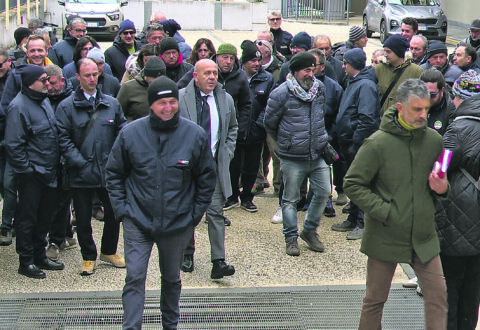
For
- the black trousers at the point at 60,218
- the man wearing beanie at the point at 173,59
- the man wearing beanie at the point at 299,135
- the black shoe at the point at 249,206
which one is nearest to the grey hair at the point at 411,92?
the man wearing beanie at the point at 299,135

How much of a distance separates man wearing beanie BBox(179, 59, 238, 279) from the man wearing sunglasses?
3.65 m

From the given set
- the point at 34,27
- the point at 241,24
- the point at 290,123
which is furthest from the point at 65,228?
the point at 241,24

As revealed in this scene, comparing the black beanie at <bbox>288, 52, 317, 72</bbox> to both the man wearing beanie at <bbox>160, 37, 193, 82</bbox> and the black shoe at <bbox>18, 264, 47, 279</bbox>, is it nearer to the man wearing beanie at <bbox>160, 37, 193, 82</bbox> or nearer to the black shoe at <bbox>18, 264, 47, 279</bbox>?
the man wearing beanie at <bbox>160, 37, 193, 82</bbox>

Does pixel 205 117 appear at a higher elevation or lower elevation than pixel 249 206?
higher

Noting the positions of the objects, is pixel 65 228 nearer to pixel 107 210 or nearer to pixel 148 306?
pixel 107 210

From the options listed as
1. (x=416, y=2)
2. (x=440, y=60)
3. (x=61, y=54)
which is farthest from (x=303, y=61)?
(x=416, y=2)

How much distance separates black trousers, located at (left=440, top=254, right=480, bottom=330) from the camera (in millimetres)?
5367

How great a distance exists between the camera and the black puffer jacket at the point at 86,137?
22.4 ft

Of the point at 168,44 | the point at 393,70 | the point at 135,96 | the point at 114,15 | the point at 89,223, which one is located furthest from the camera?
the point at 114,15

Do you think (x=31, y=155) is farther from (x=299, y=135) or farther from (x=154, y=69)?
(x=299, y=135)

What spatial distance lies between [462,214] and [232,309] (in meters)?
2.14

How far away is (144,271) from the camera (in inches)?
215

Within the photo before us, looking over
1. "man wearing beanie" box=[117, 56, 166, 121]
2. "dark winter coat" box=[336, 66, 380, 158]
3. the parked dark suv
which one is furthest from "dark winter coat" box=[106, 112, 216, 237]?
the parked dark suv

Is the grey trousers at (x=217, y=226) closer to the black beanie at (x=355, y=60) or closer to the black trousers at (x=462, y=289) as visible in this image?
the black beanie at (x=355, y=60)
